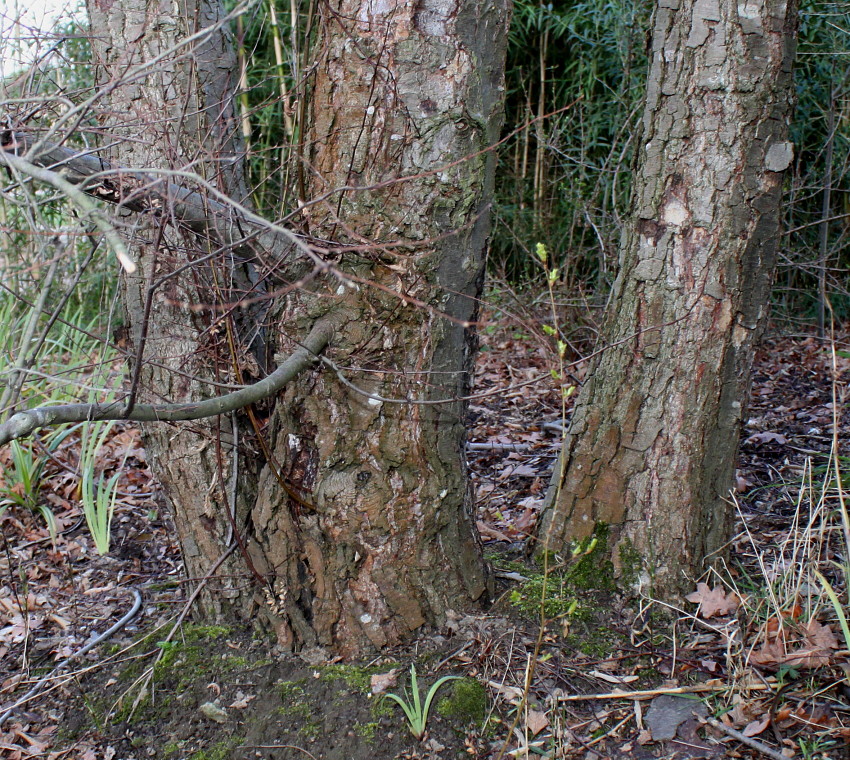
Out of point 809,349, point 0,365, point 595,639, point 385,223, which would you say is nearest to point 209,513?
point 385,223

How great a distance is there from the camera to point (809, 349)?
5.77 metres

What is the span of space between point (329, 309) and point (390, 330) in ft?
0.60

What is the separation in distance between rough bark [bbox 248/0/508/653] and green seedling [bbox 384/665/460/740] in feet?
0.68

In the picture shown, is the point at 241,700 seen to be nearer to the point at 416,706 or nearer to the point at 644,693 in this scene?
the point at 416,706

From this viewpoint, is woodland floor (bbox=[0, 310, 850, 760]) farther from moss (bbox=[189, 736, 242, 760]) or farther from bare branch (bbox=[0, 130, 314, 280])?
bare branch (bbox=[0, 130, 314, 280])

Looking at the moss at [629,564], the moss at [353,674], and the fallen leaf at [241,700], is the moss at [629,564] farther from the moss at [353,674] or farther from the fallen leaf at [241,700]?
the fallen leaf at [241,700]

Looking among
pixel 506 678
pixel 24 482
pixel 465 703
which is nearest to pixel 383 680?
pixel 465 703

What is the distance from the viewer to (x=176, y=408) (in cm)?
166

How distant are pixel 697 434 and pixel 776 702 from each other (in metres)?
0.74

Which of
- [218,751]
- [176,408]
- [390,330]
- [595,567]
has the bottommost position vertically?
[218,751]

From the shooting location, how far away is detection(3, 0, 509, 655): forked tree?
1.93 metres

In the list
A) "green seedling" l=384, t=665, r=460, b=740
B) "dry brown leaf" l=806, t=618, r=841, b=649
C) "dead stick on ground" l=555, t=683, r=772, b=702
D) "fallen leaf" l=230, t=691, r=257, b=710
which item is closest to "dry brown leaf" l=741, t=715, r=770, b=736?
"dead stick on ground" l=555, t=683, r=772, b=702

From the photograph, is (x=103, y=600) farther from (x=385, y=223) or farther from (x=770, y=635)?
(x=770, y=635)

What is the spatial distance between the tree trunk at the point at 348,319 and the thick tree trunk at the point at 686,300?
0.46 meters
